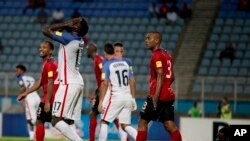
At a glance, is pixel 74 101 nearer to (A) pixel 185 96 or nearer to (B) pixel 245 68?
(A) pixel 185 96

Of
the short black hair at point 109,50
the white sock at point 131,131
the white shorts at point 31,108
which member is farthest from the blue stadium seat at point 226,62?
the white sock at point 131,131

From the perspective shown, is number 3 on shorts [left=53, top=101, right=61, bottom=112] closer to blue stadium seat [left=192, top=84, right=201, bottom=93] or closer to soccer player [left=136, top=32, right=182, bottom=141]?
soccer player [left=136, top=32, right=182, bottom=141]

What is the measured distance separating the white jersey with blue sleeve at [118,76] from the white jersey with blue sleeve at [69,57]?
203 centimetres

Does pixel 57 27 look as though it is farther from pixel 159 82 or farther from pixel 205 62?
pixel 205 62

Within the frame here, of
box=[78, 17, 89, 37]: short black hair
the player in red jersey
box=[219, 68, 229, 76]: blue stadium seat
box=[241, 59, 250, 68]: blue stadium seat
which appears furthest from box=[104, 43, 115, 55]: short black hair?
box=[241, 59, 250, 68]: blue stadium seat

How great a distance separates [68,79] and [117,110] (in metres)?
2.35

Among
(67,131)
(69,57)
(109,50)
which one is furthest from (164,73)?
(109,50)

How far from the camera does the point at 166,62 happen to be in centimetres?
1442

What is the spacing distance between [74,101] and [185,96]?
1665 cm

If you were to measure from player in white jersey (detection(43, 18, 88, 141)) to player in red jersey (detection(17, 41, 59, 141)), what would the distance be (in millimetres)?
235

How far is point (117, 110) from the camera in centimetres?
1719

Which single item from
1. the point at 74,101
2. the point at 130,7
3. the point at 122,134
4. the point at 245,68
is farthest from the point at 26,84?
the point at 130,7

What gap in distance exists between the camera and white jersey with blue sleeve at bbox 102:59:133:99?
17172 millimetres

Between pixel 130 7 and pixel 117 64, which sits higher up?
pixel 130 7
